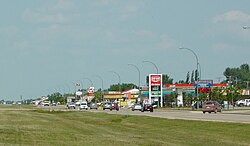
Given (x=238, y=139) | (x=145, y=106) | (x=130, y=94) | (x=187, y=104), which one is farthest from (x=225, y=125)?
(x=130, y=94)

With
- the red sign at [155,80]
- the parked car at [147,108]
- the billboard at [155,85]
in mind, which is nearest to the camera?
the parked car at [147,108]

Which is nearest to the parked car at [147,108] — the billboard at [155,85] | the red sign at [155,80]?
the billboard at [155,85]

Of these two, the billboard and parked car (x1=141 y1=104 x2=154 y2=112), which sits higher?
the billboard

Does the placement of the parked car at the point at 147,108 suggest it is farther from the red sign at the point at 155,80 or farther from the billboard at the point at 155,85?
the red sign at the point at 155,80

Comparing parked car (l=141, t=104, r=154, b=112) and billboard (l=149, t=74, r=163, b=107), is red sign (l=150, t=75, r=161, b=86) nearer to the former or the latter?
billboard (l=149, t=74, r=163, b=107)

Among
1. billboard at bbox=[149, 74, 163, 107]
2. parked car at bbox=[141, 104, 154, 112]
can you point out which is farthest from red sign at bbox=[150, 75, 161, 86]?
parked car at bbox=[141, 104, 154, 112]

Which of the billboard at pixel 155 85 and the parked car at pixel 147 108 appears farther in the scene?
the billboard at pixel 155 85

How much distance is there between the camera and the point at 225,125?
42406 millimetres

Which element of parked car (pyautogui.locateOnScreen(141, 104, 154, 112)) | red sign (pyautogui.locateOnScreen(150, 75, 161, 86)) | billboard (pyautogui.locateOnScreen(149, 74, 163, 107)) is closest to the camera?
parked car (pyautogui.locateOnScreen(141, 104, 154, 112))

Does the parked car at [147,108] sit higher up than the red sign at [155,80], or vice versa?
the red sign at [155,80]

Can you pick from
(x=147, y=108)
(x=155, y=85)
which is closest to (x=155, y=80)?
(x=155, y=85)

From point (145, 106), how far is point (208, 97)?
2243cm

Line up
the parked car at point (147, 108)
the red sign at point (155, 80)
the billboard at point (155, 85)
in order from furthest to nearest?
1. the red sign at point (155, 80)
2. the billboard at point (155, 85)
3. the parked car at point (147, 108)

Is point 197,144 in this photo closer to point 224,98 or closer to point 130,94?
point 224,98
